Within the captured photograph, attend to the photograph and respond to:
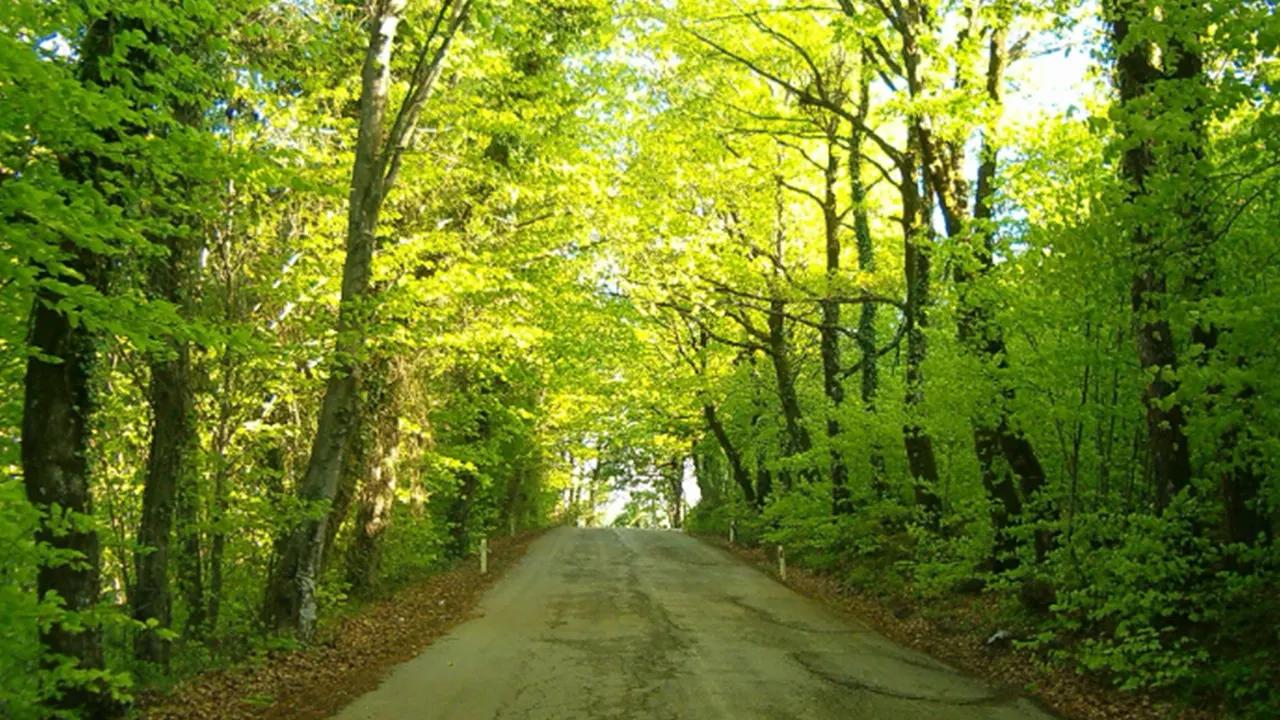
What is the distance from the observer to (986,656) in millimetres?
10961

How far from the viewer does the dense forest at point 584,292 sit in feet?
21.9

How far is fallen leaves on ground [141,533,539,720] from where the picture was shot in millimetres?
8219

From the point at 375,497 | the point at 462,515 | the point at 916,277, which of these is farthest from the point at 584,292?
the point at 916,277

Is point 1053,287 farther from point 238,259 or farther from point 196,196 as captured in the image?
point 238,259

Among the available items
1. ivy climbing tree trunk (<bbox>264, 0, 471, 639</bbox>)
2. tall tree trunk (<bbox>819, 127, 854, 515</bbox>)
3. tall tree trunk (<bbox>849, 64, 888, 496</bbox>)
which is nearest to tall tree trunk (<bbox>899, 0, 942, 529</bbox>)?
tall tree trunk (<bbox>849, 64, 888, 496</bbox>)

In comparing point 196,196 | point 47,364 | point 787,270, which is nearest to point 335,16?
point 196,196

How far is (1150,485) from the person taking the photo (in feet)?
31.2

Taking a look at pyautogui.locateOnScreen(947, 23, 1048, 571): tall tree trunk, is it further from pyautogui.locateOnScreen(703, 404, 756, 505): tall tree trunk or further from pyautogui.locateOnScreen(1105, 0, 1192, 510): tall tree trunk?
pyautogui.locateOnScreen(703, 404, 756, 505): tall tree trunk

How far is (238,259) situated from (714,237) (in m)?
11.9

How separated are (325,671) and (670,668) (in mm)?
3888

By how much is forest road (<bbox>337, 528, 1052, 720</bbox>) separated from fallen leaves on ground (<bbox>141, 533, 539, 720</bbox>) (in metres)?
0.39

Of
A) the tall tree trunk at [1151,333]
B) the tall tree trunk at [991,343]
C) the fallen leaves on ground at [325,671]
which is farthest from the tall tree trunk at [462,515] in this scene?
the tall tree trunk at [1151,333]

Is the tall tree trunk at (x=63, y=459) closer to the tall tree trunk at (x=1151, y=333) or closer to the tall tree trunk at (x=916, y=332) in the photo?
the tall tree trunk at (x=1151, y=333)

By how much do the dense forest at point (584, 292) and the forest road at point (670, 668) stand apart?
1.54 m
